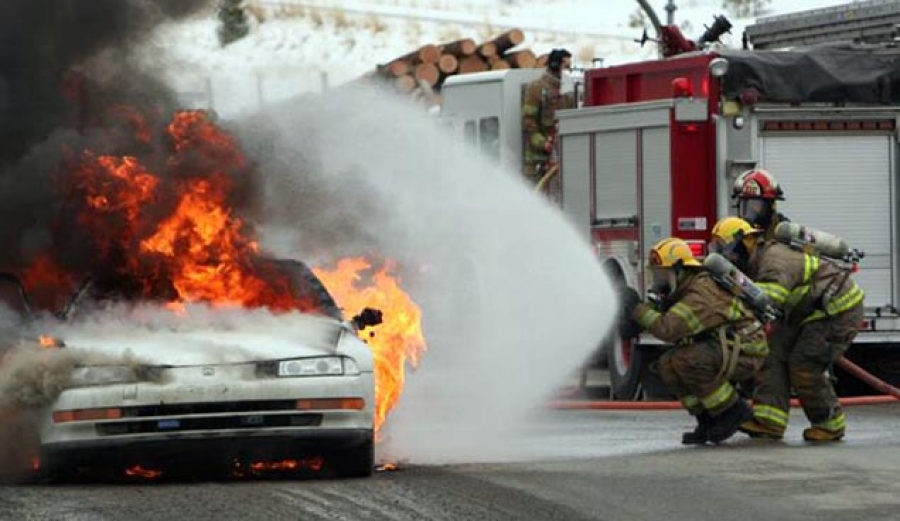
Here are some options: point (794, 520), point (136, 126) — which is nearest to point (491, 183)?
point (136, 126)

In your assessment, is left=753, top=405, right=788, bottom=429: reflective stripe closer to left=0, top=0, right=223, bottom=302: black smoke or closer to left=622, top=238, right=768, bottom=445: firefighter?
left=622, top=238, right=768, bottom=445: firefighter

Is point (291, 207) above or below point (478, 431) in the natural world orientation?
above

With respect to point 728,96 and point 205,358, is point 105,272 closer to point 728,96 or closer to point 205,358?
point 205,358

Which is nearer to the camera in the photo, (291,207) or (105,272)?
(105,272)

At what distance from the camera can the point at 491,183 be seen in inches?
680

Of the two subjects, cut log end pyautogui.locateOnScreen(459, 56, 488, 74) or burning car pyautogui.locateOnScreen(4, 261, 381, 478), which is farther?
cut log end pyautogui.locateOnScreen(459, 56, 488, 74)

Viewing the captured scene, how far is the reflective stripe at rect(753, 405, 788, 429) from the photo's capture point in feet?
46.1

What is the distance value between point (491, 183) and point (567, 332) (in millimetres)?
1851

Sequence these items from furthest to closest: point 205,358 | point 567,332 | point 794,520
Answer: point 567,332 → point 205,358 → point 794,520

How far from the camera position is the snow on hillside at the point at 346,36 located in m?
14.9

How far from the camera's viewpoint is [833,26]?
20.8 metres

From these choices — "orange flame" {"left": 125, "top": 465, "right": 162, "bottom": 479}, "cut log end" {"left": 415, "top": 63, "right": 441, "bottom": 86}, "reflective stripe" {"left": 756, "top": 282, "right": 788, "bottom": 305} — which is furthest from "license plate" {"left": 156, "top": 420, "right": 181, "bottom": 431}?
"cut log end" {"left": 415, "top": 63, "right": 441, "bottom": 86}

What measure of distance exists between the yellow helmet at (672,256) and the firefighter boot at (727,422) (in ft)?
2.94

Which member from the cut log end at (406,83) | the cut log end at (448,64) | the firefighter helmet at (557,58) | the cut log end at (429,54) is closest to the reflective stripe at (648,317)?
the firefighter helmet at (557,58)
